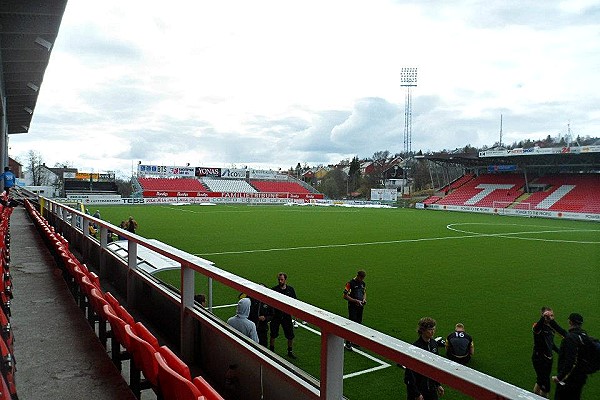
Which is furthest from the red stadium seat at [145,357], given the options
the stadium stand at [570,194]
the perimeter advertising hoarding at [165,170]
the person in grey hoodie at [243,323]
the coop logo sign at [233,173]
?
the coop logo sign at [233,173]

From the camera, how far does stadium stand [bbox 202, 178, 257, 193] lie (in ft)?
247

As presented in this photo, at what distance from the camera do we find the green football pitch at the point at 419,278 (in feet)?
23.4

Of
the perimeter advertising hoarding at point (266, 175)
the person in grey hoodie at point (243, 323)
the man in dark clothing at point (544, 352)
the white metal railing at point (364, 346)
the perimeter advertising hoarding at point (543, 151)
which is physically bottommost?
the man in dark clothing at point (544, 352)

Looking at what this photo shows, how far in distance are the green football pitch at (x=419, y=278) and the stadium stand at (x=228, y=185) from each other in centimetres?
4767

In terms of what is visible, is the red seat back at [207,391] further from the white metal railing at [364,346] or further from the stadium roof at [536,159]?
the stadium roof at [536,159]

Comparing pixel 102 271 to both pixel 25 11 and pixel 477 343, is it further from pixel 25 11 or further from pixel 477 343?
pixel 25 11

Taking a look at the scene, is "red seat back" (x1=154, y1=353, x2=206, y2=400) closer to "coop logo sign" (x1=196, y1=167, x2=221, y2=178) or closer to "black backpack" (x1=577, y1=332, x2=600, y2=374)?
"black backpack" (x1=577, y1=332, x2=600, y2=374)

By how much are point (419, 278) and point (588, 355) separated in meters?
8.77

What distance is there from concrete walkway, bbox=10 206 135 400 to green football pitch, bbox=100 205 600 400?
118 inches

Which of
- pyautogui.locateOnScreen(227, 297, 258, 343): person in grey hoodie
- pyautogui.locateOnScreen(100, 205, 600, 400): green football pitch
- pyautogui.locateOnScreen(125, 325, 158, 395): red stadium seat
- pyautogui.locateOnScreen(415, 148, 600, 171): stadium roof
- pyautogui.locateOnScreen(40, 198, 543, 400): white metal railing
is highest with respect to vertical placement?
pyautogui.locateOnScreen(415, 148, 600, 171): stadium roof

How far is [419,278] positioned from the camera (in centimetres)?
1390

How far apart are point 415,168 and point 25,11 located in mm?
85673

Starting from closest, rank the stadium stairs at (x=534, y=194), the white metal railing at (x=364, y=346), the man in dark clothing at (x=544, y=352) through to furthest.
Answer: the white metal railing at (x=364, y=346) → the man in dark clothing at (x=544, y=352) → the stadium stairs at (x=534, y=194)

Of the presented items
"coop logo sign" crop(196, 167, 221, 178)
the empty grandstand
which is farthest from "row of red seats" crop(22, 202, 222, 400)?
"coop logo sign" crop(196, 167, 221, 178)
